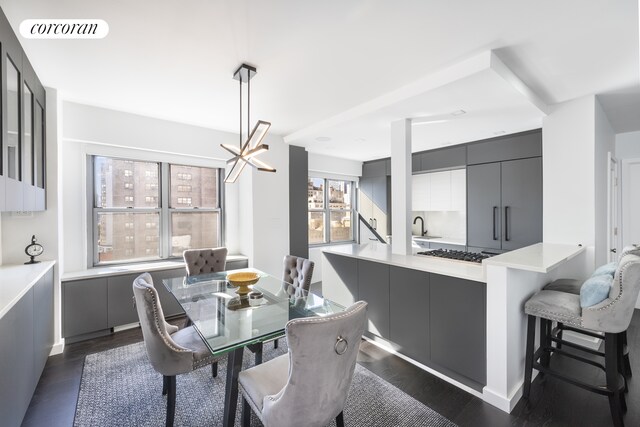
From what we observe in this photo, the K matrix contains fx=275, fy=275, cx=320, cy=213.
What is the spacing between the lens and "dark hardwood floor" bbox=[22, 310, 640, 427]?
6.04 feet

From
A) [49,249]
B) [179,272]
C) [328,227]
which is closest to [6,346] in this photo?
[49,249]

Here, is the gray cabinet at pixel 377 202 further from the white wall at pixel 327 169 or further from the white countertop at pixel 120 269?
the white countertop at pixel 120 269

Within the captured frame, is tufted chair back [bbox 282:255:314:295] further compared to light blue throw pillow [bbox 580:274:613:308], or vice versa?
tufted chair back [bbox 282:255:314:295]

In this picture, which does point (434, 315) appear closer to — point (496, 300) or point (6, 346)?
point (496, 300)

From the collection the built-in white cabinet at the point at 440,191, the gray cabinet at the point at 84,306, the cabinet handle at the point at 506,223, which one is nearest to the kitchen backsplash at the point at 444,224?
the built-in white cabinet at the point at 440,191

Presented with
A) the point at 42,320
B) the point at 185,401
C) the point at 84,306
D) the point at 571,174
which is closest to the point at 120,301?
the point at 84,306

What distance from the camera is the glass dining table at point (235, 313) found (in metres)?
1.57

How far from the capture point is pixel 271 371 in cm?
157

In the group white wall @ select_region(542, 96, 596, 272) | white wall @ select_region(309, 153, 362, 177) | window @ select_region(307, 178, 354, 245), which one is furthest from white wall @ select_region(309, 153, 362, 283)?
white wall @ select_region(542, 96, 596, 272)

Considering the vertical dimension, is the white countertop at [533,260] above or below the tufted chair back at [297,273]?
above

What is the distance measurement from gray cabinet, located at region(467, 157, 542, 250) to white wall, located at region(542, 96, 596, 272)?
82 cm

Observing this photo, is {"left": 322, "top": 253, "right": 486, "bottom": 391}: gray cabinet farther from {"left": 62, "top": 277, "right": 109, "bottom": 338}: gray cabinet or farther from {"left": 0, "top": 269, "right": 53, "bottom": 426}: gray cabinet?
{"left": 62, "top": 277, "right": 109, "bottom": 338}: gray cabinet

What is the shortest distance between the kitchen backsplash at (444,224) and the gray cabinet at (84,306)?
489 cm

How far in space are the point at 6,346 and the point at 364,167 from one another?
18.5 ft
